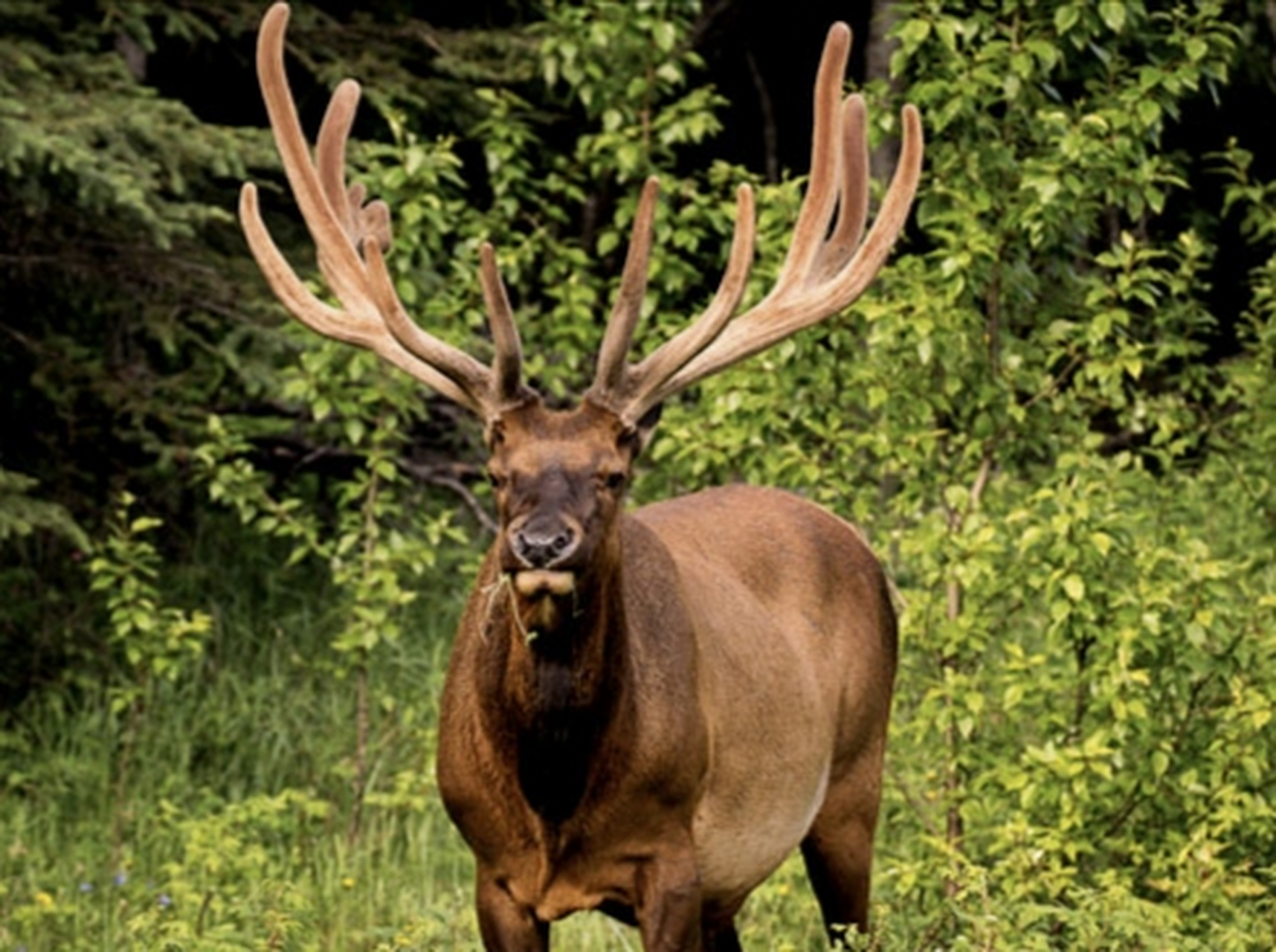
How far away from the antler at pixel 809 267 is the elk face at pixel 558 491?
0.12 meters

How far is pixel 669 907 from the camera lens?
239 inches

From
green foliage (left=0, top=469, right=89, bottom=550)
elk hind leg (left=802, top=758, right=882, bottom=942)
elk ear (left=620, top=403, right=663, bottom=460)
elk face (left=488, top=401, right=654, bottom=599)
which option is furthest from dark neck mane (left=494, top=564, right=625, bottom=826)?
green foliage (left=0, top=469, right=89, bottom=550)

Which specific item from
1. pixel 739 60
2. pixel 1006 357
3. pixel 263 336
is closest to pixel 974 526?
pixel 1006 357

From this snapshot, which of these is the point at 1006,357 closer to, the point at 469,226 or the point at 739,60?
the point at 469,226

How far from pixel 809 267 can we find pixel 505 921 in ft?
5.70

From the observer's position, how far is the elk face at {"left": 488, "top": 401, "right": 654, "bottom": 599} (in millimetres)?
5555

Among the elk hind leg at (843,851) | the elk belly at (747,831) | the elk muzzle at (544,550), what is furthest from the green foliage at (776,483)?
the elk muzzle at (544,550)

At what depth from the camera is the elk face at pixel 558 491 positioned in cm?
555

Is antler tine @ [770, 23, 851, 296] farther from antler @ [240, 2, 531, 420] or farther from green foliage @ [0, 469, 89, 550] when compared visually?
green foliage @ [0, 469, 89, 550]

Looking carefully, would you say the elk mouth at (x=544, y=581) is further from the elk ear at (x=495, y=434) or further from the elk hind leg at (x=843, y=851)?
the elk hind leg at (x=843, y=851)

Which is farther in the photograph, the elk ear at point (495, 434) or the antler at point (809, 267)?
the antler at point (809, 267)

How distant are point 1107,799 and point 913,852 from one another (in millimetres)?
976

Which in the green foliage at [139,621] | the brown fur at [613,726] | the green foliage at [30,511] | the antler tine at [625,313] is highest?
the antler tine at [625,313]

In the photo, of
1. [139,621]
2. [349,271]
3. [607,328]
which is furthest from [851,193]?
[139,621]
